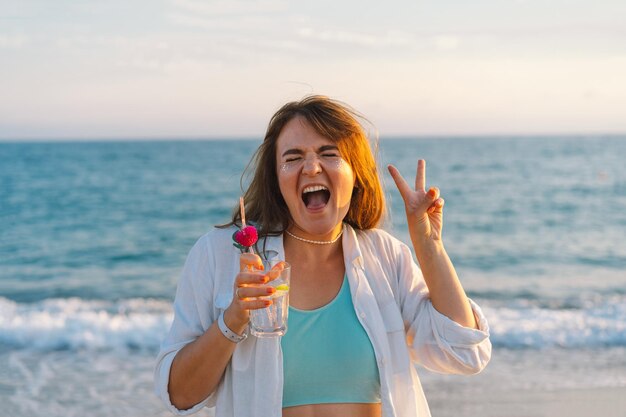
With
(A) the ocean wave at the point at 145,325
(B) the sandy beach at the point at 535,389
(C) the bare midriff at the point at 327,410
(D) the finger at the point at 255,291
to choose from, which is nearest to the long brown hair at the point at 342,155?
(D) the finger at the point at 255,291

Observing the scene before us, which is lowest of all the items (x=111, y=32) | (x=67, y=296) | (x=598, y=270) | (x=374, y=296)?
(x=67, y=296)

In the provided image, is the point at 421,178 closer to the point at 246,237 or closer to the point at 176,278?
the point at 246,237

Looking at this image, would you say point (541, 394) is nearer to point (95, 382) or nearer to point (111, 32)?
point (95, 382)

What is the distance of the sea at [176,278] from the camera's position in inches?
260

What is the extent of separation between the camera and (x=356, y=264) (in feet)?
9.46

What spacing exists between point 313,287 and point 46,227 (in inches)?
640

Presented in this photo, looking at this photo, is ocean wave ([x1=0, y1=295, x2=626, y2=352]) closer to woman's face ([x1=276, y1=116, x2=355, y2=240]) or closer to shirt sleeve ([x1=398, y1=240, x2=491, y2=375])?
shirt sleeve ([x1=398, y1=240, x2=491, y2=375])

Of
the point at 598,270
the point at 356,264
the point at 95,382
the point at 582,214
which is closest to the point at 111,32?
the point at 582,214

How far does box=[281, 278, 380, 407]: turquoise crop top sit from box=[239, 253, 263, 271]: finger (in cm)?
36

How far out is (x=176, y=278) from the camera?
12.0 m

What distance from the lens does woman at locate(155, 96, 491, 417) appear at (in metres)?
2.67

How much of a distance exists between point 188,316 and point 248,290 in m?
0.40

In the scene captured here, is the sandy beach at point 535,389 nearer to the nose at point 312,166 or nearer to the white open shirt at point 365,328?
the white open shirt at point 365,328

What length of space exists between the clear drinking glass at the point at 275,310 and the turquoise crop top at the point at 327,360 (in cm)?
14
